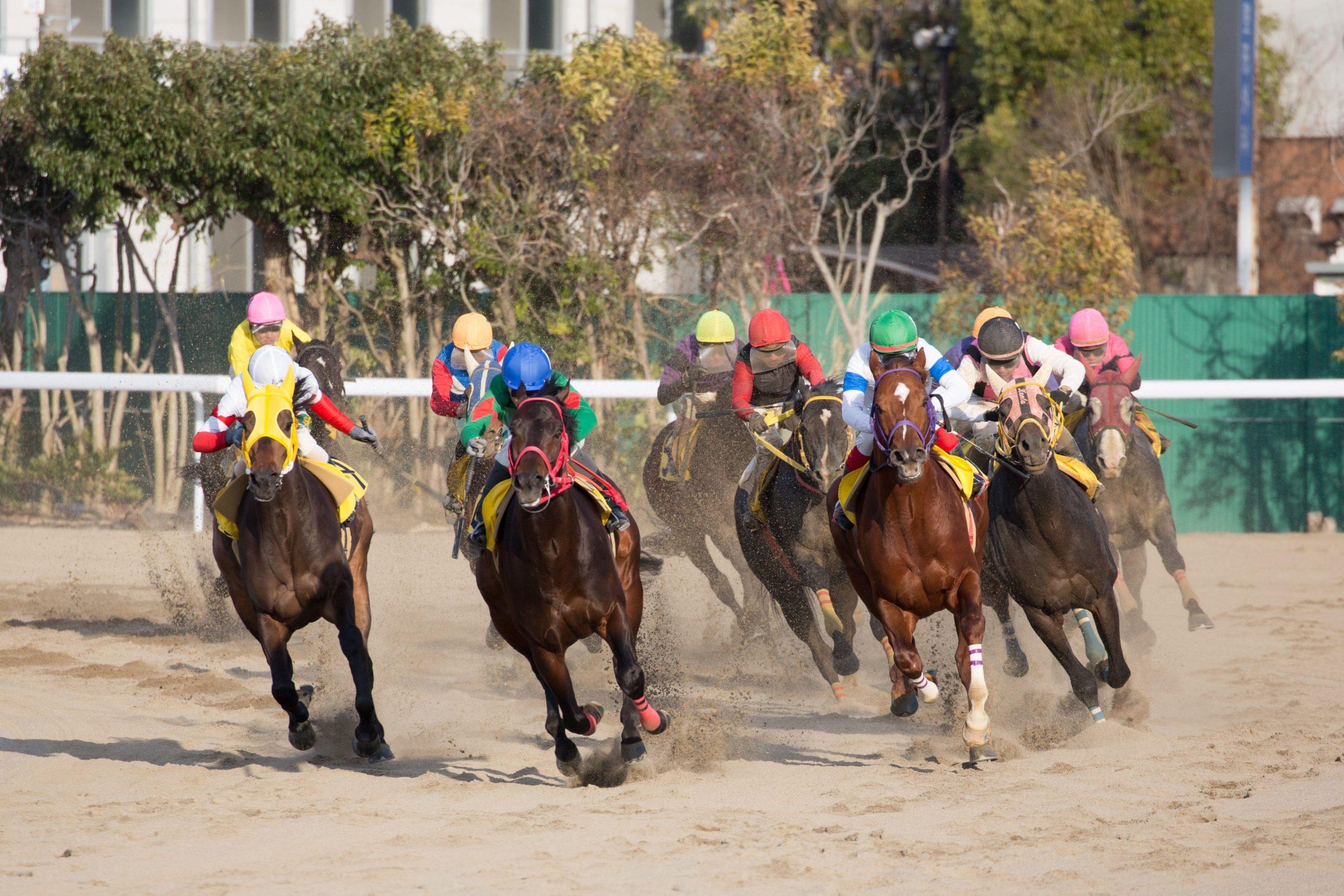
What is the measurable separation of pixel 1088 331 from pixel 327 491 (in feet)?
15.0

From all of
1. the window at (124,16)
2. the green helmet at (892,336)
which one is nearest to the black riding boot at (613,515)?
the green helmet at (892,336)

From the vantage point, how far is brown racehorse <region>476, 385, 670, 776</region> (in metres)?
6.18

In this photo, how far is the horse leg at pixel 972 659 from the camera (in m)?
6.57

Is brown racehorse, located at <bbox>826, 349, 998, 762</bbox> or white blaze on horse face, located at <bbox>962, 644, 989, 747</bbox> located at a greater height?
brown racehorse, located at <bbox>826, 349, 998, 762</bbox>

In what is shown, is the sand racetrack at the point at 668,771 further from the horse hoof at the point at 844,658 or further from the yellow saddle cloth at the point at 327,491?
the yellow saddle cloth at the point at 327,491

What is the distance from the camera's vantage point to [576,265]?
15430 mm

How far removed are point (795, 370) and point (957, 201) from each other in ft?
69.6

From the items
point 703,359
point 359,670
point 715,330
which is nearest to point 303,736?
point 359,670

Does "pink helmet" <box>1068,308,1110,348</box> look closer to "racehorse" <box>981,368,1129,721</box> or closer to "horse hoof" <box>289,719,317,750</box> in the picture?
"racehorse" <box>981,368,1129,721</box>

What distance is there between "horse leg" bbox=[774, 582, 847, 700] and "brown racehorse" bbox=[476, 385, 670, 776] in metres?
1.96

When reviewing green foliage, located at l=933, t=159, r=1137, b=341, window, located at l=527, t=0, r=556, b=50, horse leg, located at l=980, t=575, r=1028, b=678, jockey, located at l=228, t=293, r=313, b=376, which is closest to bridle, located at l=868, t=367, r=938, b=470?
horse leg, located at l=980, t=575, r=1028, b=678

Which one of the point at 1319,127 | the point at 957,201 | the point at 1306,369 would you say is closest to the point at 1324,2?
the point at 1319,127

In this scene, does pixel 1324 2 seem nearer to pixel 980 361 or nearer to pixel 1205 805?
pixel 980 361

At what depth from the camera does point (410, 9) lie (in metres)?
23.4
